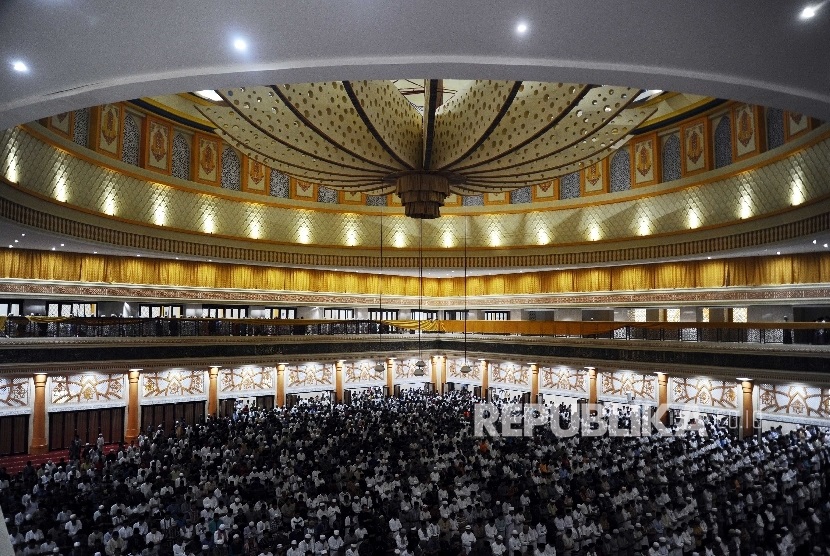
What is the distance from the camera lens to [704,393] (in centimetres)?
2028

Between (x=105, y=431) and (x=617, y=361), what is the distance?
18.3 m

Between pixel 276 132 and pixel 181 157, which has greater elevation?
pixel 181 157

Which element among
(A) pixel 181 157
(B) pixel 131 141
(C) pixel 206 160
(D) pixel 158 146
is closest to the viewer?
(B) pixel 131 141

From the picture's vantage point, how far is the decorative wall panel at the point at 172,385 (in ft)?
69.6

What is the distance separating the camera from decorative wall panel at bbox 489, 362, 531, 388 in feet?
86.5

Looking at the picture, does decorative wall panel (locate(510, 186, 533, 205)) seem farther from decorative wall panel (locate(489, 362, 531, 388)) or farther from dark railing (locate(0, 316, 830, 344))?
decorative wall panel (locate(489, 362, 531, 388))

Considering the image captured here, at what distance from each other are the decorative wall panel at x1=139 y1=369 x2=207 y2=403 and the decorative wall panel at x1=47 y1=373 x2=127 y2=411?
0.77m

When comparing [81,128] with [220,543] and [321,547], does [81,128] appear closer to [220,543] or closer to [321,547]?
[220,543]

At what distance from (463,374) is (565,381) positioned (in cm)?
508

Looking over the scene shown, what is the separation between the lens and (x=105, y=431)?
20359 millimetres

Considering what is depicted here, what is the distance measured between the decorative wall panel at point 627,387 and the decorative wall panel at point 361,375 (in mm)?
10018

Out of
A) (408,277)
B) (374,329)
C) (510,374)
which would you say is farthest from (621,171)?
(374,329)

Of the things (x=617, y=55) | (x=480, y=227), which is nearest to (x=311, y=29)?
(x=617, y=55)

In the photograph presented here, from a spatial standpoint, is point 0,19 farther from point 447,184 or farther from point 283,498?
point 447,184
